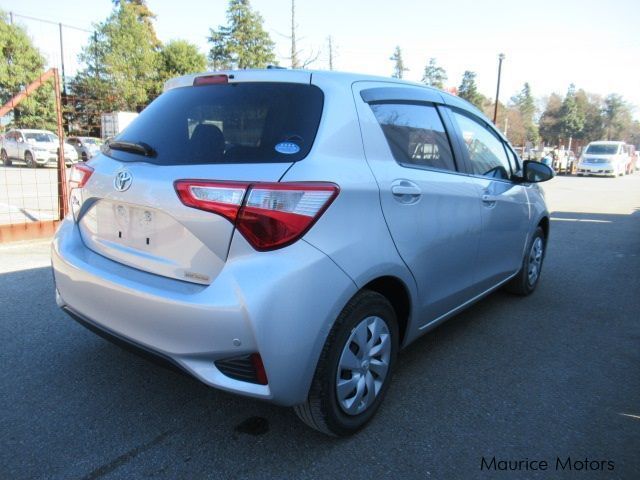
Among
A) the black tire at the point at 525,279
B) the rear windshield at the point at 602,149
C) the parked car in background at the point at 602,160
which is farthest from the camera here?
the rear windshield at the point at 602,149

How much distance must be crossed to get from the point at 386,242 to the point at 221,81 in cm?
115

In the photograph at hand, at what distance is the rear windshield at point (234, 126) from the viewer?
2070 mm

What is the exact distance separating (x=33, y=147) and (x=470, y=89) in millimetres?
69455

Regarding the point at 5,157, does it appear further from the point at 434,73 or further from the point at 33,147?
the point at 434,73

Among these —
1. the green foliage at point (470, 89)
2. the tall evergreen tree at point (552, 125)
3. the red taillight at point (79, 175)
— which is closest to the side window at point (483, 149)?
the red taillight at point (79, 175)

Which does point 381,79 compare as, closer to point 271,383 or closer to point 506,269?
point 271,383

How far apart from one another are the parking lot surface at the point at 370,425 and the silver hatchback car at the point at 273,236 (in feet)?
0.89

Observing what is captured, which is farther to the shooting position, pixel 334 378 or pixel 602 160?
pixel 602 160

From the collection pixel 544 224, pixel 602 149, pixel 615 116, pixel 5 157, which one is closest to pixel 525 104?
pixel 615 116

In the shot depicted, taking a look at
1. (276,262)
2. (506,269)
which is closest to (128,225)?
(276,262)

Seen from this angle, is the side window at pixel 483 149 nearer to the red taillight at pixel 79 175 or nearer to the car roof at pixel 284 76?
the car roof at pixel 284 76

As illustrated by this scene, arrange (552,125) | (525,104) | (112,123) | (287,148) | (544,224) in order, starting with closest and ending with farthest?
(287,148), (544,224), (112,123), (552,125), (525,104)

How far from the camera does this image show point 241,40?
49.1 metres

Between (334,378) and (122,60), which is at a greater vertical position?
(122,60)
